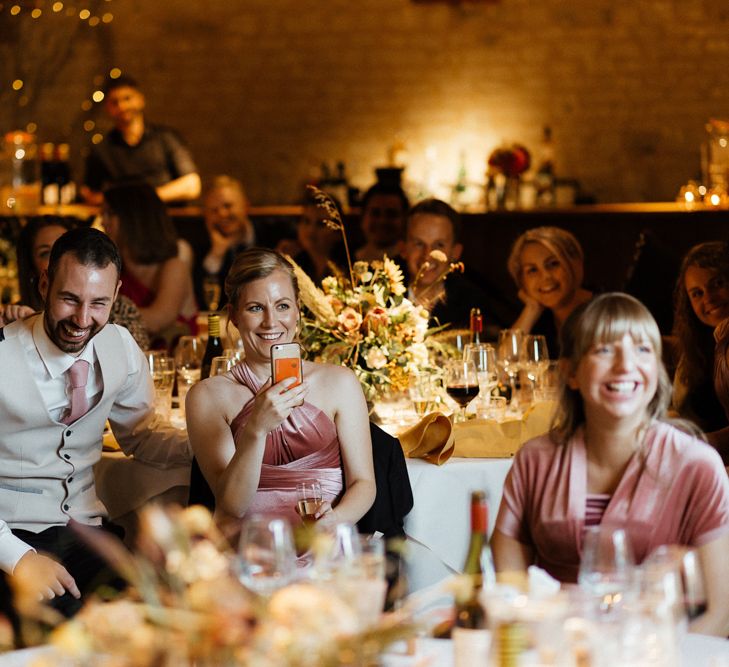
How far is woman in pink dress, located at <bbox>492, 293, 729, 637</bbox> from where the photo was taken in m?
2.03

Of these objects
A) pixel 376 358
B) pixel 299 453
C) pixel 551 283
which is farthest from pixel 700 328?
pixel 299 453

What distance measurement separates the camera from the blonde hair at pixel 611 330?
204 cm

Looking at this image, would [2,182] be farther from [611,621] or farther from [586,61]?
[611,621]

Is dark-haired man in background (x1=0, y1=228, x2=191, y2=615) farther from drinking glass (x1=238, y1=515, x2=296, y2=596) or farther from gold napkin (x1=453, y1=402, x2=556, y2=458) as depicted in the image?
drinking glass (x1=238, y1=515, x2=296, y2=596)

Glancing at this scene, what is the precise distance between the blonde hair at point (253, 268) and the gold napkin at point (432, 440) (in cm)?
47

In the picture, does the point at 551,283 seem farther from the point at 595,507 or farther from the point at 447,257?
the point at 595,507

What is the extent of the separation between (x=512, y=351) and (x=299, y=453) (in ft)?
3.21

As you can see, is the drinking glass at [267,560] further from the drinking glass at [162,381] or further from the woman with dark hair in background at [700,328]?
the woman with dark hair in background at [700,328]

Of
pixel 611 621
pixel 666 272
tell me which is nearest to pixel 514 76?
pixel 666 272

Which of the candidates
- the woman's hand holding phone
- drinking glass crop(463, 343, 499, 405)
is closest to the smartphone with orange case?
the woman's hand holding phone

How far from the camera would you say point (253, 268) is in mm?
2900

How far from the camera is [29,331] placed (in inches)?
113

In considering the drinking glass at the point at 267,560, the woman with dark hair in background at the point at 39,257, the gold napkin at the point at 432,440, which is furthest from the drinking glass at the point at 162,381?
the drinking glass at the point at 267,560

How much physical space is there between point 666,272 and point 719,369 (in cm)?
259
